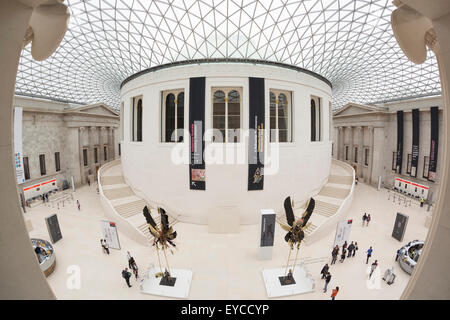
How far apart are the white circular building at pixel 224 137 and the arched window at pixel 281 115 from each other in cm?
9

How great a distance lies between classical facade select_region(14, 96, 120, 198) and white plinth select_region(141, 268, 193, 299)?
78.6 feet

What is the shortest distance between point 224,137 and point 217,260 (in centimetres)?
993

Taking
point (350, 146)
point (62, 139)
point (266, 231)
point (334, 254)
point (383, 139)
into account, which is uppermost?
point (62, 139)

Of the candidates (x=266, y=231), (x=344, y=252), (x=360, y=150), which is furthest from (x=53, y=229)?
(x=360, y=150)

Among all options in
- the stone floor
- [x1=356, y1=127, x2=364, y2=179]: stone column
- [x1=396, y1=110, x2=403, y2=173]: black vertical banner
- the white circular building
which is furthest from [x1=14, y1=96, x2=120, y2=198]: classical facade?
[x1=396, y1=110, x2=403, y2=173]: black vertical banner

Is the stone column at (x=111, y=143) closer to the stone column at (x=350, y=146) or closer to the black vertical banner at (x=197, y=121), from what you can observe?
the black vertical banner at (x=197, y=121)

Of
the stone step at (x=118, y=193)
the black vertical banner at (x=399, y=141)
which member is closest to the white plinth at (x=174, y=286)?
the stone step at (x=118, y=193)

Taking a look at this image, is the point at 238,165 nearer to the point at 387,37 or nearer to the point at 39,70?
the point at 387,37

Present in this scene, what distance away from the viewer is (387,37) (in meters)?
22.1

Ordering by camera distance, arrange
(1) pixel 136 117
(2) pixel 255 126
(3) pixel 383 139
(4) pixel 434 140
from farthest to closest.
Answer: (3) pixel 383 139 < (4) pixel 434 140 < (1) pixel 136 117 < (2) pixel 255 126

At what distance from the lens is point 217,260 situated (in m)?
13.2

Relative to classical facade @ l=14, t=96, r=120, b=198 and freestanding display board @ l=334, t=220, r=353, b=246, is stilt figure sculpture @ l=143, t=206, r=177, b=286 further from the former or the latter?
classical facade @ l=14, t=96, r=120, b=198

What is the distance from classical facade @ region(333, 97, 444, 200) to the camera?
24.7 m

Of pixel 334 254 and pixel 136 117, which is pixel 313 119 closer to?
pixel 334 254
